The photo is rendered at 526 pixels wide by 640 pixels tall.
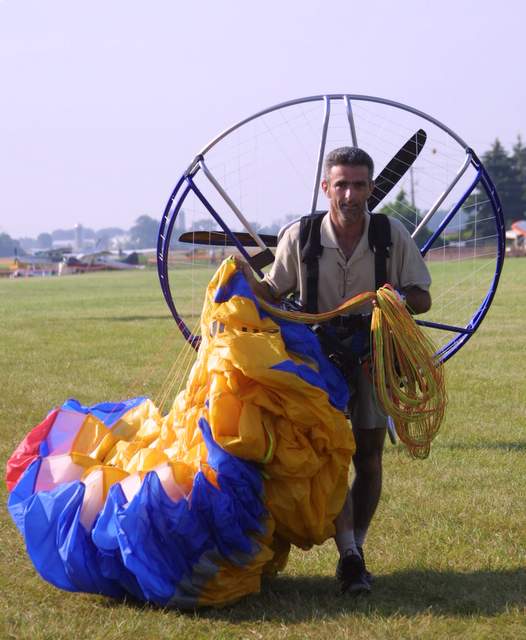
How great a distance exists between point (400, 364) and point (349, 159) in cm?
82

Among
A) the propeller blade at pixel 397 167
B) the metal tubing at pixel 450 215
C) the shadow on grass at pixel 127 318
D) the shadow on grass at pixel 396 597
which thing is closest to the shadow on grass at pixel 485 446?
the metal tubing at pixel 450 215

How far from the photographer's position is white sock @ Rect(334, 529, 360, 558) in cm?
405

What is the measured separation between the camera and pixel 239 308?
3998 millimetres

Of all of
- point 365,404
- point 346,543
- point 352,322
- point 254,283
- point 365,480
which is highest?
point 254,283

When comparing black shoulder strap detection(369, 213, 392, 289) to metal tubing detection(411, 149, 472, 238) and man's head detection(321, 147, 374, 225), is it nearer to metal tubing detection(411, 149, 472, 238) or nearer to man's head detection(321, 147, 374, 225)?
man's head detection(321, 147, 374, 225)

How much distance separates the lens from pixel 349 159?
4.05 metres

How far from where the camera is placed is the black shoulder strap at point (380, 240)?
4.17 metres

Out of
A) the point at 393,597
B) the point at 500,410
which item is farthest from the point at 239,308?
the point at 500,410

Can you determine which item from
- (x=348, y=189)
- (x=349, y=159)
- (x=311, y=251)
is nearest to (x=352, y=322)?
(x=311, y=251)

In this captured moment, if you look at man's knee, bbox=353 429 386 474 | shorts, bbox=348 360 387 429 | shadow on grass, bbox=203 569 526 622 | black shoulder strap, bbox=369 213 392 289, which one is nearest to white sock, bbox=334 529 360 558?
shadow on grass, bbox=203 569 526 622

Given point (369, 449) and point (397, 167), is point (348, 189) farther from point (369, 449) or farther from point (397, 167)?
point (397, 167)

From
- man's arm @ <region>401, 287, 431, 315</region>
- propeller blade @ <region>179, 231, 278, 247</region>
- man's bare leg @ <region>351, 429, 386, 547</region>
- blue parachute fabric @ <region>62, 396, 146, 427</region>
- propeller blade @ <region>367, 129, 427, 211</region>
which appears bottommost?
man's bare leg @ <region>351, 429, 386, 547</region>

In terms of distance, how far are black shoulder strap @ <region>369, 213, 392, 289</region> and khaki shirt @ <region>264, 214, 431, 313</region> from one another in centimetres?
3

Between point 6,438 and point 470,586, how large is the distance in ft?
12.9
